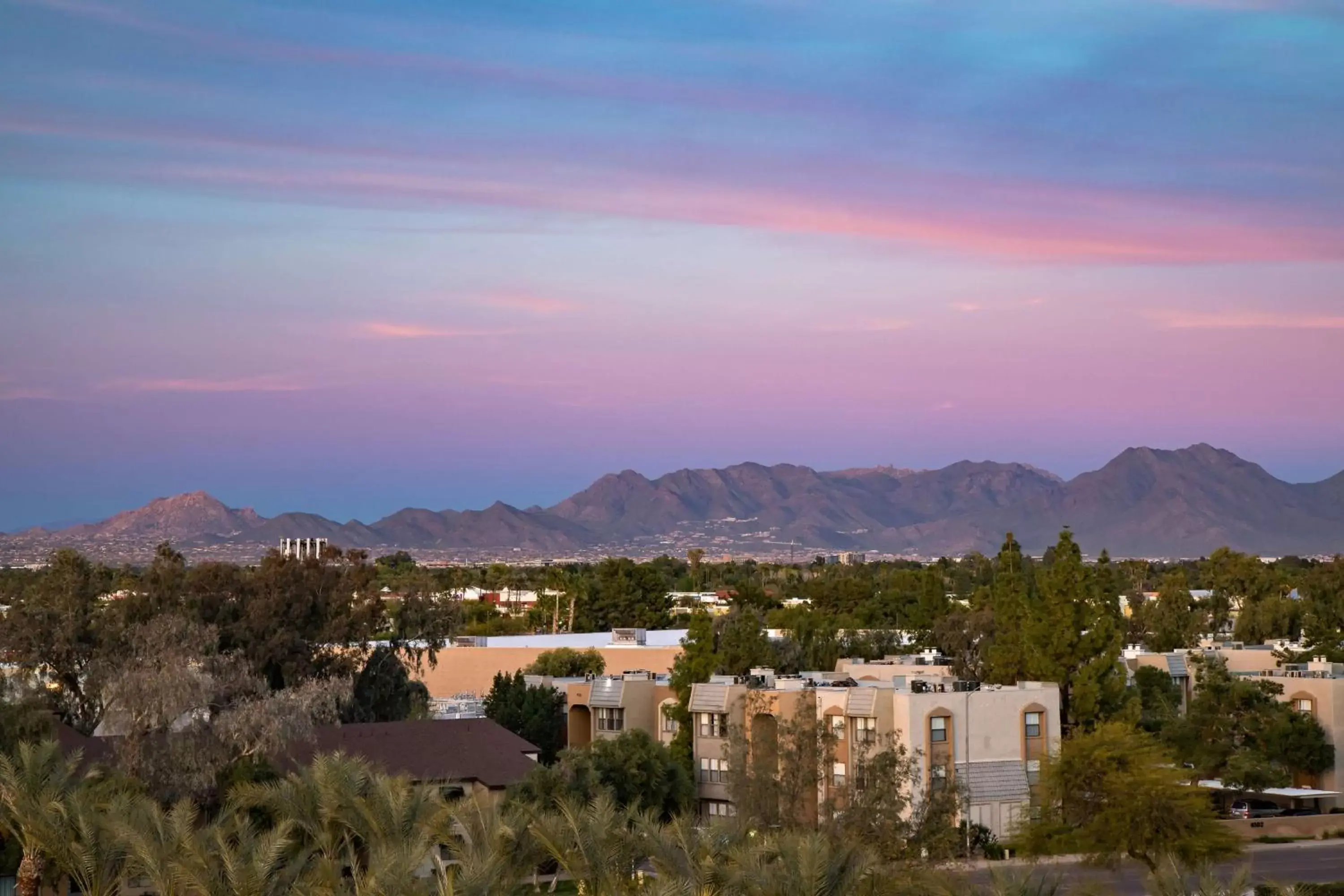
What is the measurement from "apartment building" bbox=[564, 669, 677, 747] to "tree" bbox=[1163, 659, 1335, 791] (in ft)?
69.3

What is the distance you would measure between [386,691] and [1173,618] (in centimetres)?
6488

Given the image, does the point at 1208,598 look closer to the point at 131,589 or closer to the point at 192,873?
the point at 131,589

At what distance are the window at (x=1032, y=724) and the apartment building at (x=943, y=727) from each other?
2 cm

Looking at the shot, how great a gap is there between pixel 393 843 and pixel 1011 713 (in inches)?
1304

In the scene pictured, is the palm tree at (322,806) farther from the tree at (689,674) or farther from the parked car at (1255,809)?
the parked car at (1255,809)

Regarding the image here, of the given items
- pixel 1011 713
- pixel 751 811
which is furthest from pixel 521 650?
pixel 751 811

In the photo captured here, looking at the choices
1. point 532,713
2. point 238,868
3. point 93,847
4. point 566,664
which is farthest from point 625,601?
point 238,868

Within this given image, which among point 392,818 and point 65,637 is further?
point 65,637

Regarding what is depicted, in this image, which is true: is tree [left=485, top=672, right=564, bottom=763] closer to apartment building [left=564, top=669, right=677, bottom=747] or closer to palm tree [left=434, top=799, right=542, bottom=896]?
apartment building [left=564, top=669, right=677, bottom=747]

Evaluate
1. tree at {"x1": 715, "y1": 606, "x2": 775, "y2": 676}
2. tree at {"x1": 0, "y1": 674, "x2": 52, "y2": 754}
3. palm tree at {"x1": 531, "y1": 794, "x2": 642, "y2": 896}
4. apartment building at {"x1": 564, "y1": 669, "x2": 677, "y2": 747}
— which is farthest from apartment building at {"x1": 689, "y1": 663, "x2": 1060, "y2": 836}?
palm tree at {"x1": 531, "y1": 794, "x2": 642, "y2": 896}

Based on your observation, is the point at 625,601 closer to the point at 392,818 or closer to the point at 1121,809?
the point at 1121,809

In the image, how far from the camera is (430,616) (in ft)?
277

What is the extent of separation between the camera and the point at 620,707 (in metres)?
73.6

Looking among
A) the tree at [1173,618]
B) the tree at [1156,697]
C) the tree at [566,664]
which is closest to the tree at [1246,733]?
the tree at [1156,697]
